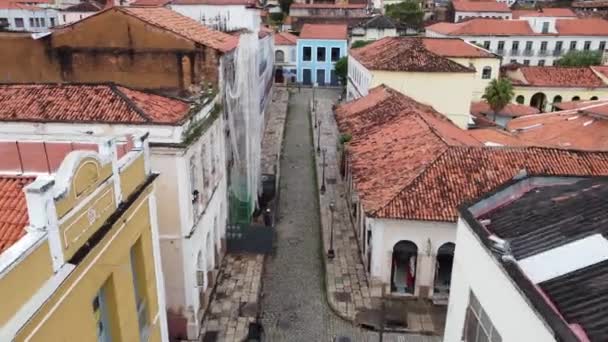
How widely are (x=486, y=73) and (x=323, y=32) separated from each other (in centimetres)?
2747

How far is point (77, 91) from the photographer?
16922 mm

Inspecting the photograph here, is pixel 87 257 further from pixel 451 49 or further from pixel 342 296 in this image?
pixel 451 49

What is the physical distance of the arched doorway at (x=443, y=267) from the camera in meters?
18.9

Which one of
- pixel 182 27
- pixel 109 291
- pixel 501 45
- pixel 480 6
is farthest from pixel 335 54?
pixel 109 291

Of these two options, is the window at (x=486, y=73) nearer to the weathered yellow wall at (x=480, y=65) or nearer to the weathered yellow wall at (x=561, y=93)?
the weathered yellow wall at (x=480, y=65)

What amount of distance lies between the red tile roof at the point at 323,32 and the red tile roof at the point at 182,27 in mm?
43144

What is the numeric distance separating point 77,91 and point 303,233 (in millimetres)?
12554

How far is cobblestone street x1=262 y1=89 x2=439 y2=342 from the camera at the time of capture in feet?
58.7

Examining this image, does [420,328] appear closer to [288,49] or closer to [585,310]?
[585,310]

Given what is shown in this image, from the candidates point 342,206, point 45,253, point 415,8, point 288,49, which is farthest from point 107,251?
point 415,8

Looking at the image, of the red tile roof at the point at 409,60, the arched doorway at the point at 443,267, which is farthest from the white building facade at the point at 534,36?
the arched doorway at the point at 443,267

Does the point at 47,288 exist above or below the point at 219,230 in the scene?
above

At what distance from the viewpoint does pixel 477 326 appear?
389 inches

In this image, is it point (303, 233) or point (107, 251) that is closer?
point (107, 251)
